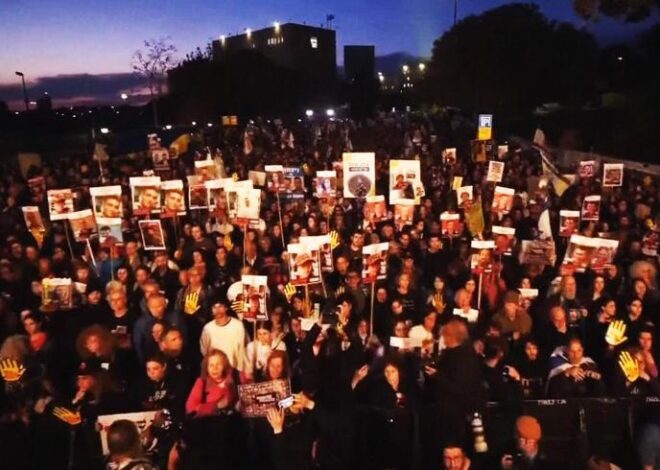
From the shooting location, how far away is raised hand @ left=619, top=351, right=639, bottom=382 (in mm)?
6008

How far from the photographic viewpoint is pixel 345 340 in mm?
6633

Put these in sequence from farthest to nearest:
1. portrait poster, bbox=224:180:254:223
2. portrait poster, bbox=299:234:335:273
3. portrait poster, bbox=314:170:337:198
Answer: portrait poster, bbox=314:170:337:198 < portrait poster, bbox=224:180:254:223 < portrait poster, bbox=299:234:335:273

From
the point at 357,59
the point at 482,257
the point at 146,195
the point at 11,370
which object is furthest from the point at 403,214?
the point at 357,59

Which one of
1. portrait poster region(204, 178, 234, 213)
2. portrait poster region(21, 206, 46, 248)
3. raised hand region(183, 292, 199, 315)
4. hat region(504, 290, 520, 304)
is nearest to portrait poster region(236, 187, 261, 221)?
portrait poster region(204, 178, 234, 213)

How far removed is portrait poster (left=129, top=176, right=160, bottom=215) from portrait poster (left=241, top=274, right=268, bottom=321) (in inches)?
150

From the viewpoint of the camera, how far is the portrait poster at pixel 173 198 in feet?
34.6

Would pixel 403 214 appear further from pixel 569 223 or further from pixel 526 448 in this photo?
pixel 526 448

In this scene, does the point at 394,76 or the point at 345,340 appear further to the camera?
the point at 394,76

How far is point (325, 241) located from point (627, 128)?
22.1 meters

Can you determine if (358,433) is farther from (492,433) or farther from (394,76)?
(394,76)

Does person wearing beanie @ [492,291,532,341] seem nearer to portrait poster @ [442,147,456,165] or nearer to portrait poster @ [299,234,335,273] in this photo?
portrait poster @ [299,234,335,273]

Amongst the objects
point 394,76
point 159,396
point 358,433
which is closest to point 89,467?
point 159,396

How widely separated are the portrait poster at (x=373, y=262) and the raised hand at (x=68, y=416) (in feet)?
12.7

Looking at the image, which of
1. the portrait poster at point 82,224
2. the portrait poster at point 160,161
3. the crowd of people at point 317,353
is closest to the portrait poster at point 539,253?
the crowd of people at point 317,353
